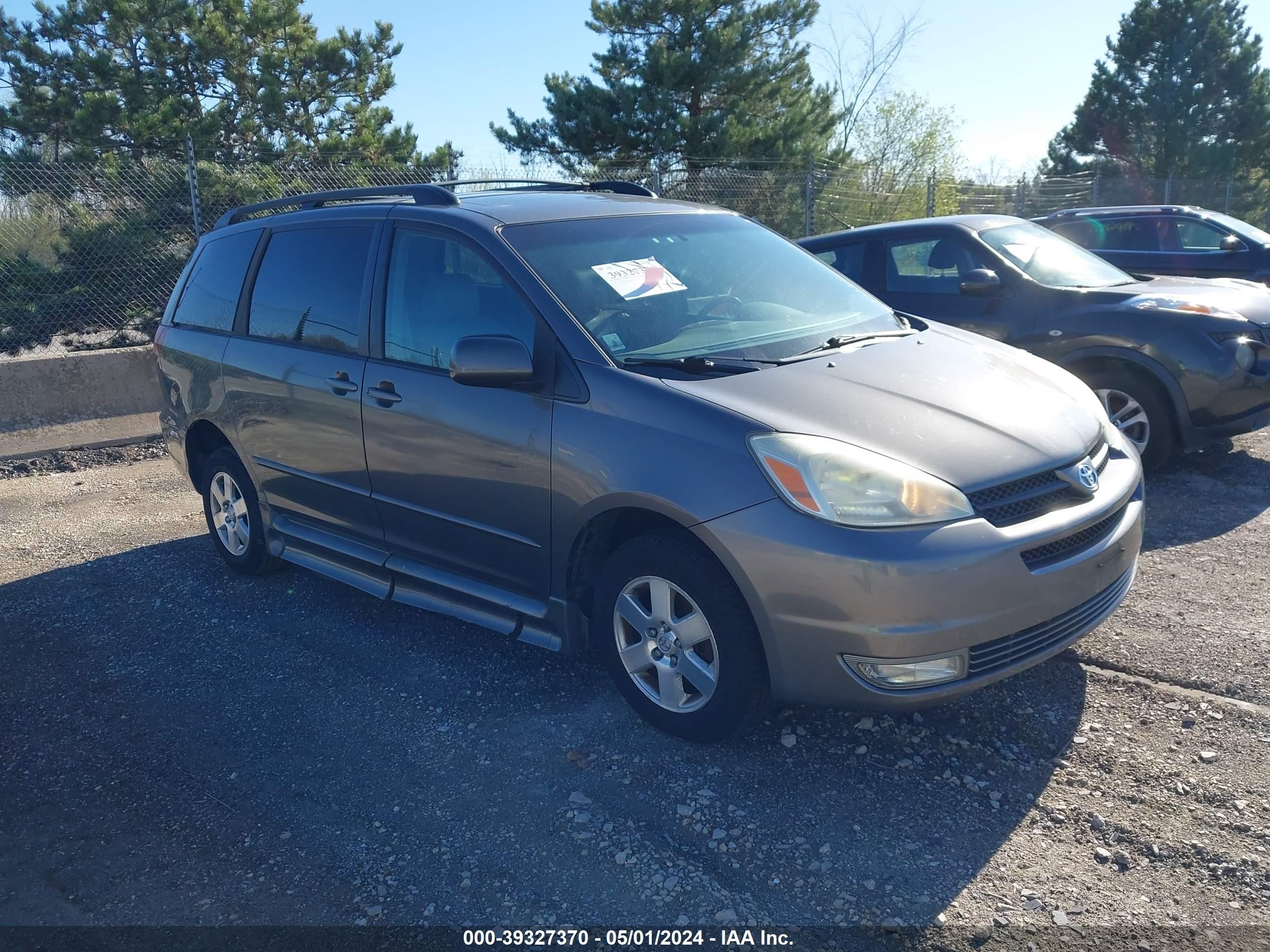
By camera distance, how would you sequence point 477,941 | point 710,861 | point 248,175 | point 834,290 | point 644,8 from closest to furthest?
point 477,941 < point 710,861 < point 834,290 < point 248,175 < point 644,8

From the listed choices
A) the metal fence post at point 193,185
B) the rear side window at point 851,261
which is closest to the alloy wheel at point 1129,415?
the rear side window at point 851,261

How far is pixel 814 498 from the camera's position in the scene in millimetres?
3035

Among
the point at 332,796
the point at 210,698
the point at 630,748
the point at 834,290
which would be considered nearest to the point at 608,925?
the point at 630,748

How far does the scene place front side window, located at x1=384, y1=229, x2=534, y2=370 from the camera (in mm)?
3900

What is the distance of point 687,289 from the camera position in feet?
13.3

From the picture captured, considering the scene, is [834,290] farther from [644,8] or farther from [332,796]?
[644,8]

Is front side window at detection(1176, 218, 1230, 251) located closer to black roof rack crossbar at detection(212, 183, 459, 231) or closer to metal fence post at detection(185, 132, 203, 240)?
black roof rack crossbar at detection(212, 183, 459, 231)

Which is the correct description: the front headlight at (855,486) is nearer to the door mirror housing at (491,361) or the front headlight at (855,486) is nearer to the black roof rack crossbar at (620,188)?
the door mirror housing at (491,361)

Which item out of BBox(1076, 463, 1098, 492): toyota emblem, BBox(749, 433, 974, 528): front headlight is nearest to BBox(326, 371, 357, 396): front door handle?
BBox(749, 433, 974, 528): front headlight

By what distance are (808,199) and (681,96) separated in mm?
8691

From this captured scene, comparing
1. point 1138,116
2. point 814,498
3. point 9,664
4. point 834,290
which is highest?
point 1138,116

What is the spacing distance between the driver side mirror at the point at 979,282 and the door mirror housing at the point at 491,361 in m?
3.86

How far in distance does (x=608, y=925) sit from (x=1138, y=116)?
120 ft

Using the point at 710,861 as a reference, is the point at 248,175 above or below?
above
